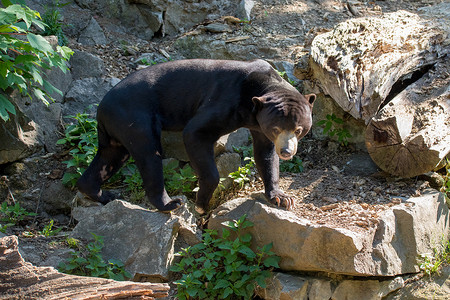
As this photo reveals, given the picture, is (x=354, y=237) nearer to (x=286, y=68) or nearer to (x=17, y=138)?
(x=286, y=68)

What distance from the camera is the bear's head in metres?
4.78

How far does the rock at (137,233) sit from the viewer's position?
4871 mm

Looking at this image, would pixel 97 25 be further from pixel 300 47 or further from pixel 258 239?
pixel 258 239

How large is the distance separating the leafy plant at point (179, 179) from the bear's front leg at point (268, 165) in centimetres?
83

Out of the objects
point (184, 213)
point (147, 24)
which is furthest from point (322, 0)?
point (184, 213)

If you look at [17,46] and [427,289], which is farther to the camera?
[17,46]

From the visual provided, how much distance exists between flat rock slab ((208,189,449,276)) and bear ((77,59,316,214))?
1.21 ft

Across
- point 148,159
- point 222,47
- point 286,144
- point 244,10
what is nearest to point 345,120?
point 286,144

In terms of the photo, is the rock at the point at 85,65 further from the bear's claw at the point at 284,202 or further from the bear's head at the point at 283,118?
the bear's claw at the point at 284,202

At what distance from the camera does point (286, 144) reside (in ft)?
15.6

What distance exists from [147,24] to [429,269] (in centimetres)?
656

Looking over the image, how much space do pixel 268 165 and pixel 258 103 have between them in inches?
30.7

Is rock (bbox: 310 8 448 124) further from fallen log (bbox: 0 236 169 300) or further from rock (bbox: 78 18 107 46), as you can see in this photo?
rock (bbox: 78 18 107 46)

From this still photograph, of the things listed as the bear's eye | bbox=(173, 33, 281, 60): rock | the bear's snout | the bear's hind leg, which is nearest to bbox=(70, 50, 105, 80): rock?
bbox=(173, 33, 281, 60): rock
